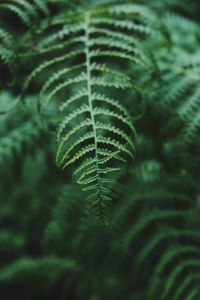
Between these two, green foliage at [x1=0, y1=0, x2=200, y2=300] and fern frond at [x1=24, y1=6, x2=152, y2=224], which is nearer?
fern frond at [x1=24, y1=6, x2=152, y2=224]

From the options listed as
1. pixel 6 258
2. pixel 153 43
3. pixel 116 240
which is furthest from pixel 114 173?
pixel 6 258

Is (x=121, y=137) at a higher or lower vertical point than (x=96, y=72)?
lower

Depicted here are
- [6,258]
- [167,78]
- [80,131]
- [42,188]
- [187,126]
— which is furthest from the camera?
[6,258]

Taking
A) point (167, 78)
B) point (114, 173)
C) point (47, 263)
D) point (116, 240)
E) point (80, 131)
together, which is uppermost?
point (167, 78)

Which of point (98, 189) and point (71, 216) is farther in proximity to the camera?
point (71, 216)

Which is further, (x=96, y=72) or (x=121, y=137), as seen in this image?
(x=96, y=72)

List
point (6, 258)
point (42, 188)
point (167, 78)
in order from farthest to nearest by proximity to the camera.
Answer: point (6, 258) < point (42, 188) < point (167, 78)

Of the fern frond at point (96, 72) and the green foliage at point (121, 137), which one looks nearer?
the fern frond at point (96, 72)

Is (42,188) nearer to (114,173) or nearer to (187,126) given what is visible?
(114,173)
